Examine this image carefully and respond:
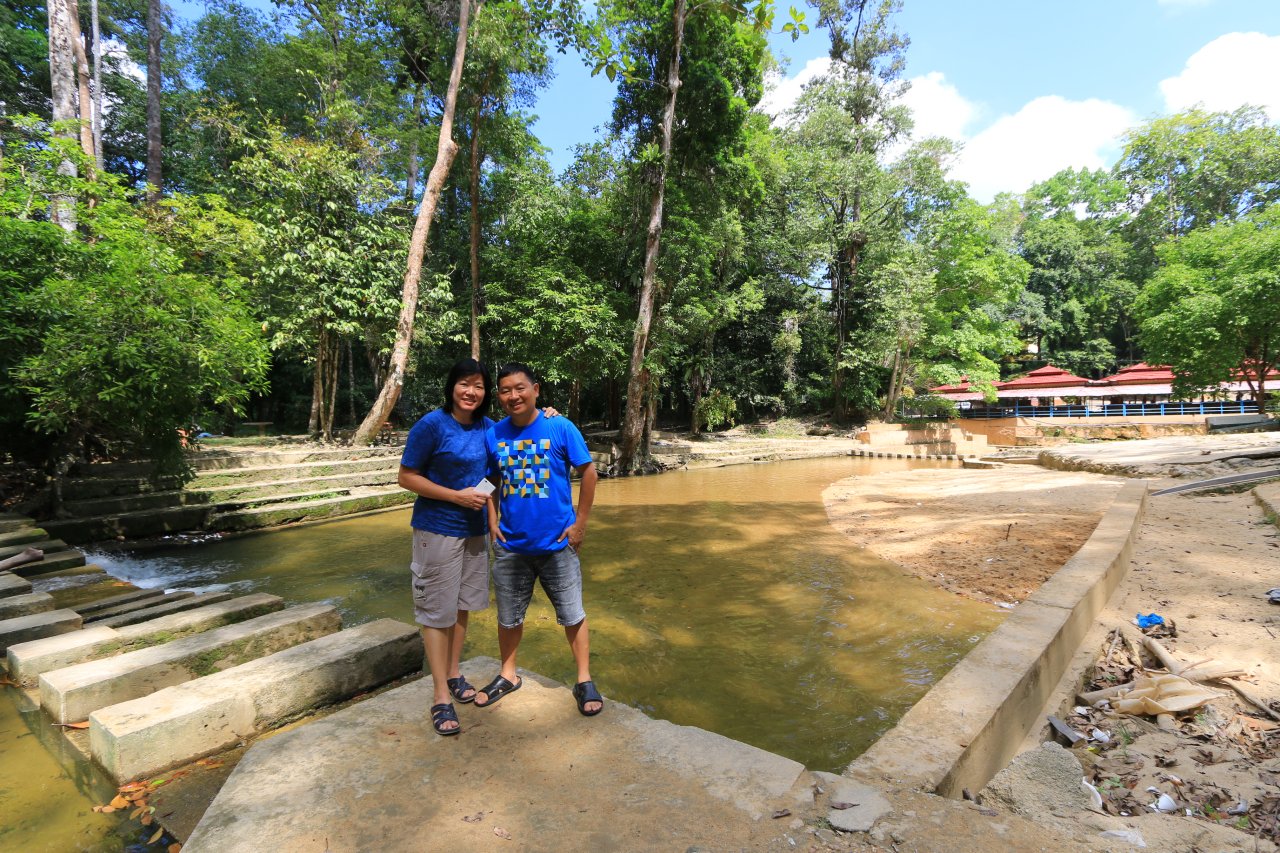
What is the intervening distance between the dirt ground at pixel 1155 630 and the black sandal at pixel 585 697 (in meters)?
1.25

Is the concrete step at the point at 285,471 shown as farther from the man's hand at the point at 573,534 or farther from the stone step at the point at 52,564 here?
the man's hand at the point at 573,534

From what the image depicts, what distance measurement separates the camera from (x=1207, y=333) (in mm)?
17766

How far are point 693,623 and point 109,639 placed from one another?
12.5 ft

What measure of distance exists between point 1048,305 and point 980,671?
3885 centimetres

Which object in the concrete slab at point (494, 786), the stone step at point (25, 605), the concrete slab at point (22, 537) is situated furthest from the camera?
the concrete slab at point (22, 537)

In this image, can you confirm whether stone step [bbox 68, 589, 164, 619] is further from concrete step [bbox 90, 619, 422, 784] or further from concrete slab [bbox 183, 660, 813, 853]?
concrete slab [bbox 183, 660, 813, 853]

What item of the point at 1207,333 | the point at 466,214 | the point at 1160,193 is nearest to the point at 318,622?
Result: the point at 466,214

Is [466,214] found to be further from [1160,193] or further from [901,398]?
[1160,193]

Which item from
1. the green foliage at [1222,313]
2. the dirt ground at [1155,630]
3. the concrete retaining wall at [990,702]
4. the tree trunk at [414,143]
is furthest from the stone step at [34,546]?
the green foliage at [1222,313]

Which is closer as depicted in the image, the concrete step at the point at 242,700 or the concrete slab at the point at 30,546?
the concrete step at the point at 242,700

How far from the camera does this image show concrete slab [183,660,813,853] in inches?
64.5

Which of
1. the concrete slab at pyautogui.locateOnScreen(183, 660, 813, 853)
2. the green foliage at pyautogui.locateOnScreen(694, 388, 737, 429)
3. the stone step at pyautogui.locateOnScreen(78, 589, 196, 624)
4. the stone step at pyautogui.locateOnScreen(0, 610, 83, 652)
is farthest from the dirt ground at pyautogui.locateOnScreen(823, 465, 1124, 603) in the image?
the green foliage at pyautogui.locateOnScreen(694, 388, 737, 429)

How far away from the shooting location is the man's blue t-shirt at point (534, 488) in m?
2.51

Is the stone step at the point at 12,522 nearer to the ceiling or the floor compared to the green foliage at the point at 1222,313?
nearer to the floor
